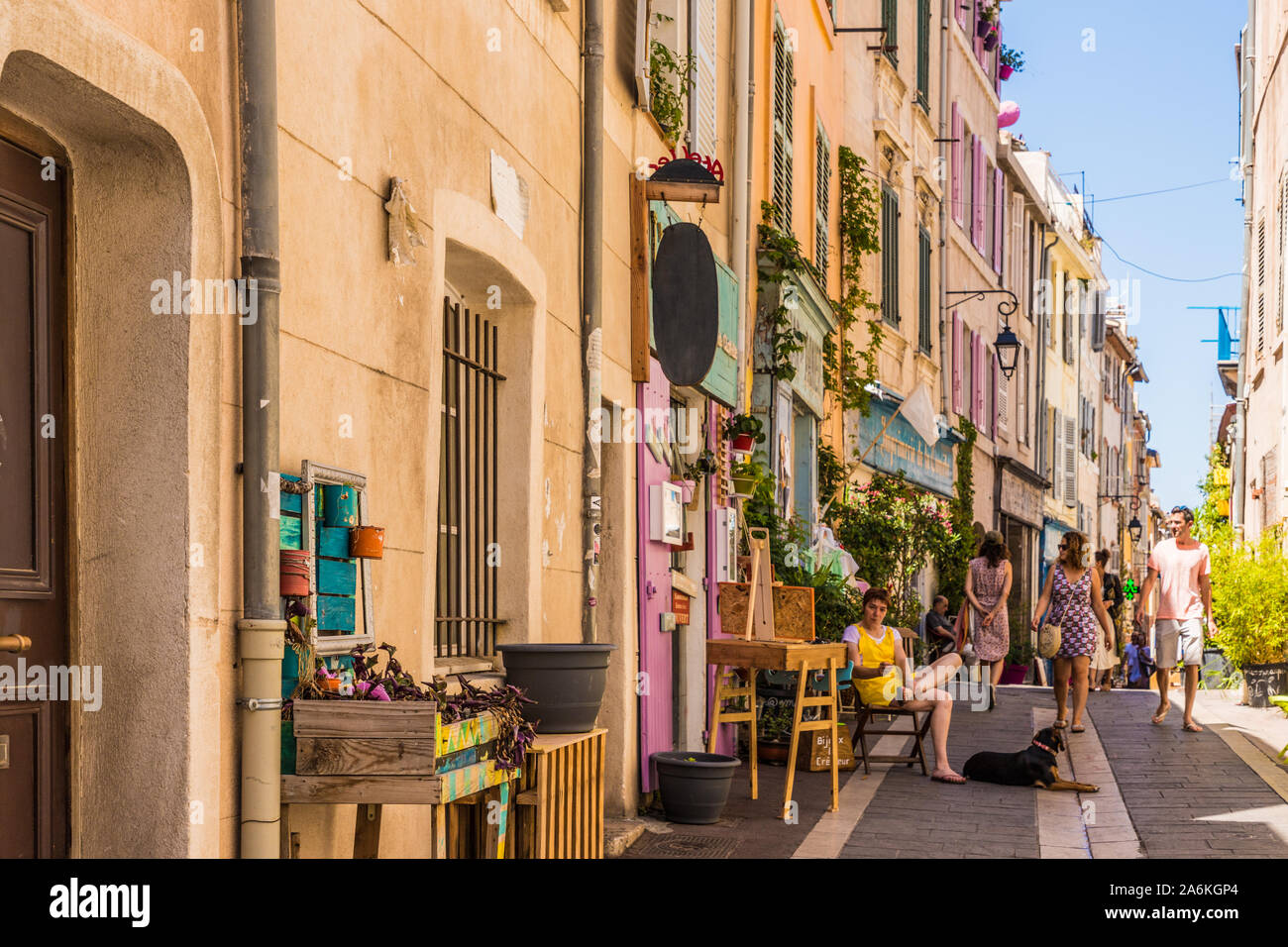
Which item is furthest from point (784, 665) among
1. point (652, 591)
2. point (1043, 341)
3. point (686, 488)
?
point (1043, 341)

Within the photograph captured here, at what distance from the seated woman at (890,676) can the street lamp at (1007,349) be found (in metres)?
12.6

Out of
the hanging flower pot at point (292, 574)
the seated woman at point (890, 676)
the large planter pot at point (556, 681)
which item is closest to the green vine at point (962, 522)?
the seated woman at point (890, 676)

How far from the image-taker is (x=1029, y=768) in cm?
1012

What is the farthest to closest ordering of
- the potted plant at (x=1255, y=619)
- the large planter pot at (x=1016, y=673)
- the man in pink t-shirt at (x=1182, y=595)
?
the large planter pot at (x=1016, y=673)
the potted plant at (x=1255, y=619)
the man in pink t-shirt at (x=1182, y=595)

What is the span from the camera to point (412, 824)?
532 cm

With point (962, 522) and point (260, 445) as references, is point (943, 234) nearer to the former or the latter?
point (962, 522)

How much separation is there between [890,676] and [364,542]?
6504mm

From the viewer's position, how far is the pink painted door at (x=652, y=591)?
888 cm

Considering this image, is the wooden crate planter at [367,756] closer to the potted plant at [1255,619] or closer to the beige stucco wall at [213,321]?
the beige stucco wall at [213,321]

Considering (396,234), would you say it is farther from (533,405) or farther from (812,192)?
(812,192)

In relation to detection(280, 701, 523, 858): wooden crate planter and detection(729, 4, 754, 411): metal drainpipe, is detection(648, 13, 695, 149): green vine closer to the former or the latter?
detection(729, 4, 754, 411): metal drainpipe

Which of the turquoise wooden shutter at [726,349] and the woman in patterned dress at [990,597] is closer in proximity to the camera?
the turquoise wooden shutter at [726,349]

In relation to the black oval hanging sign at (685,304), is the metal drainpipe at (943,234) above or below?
above

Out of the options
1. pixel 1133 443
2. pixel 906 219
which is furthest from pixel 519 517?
pixel 1133 443
